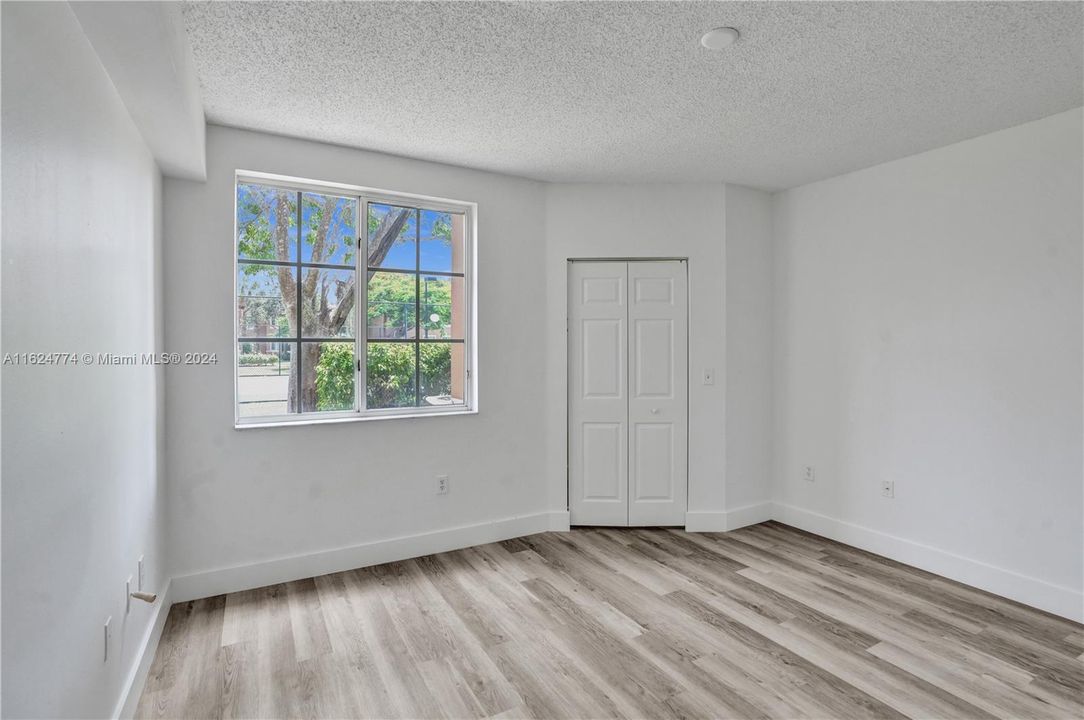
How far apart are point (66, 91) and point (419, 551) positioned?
2.86 meters

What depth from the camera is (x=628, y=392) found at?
4070 mm

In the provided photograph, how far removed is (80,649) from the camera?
1.54 meters

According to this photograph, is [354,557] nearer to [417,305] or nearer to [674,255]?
[417,305]

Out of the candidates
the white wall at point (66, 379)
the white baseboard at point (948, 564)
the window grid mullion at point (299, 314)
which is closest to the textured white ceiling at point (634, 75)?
the window grid mullion at point (299, 314)

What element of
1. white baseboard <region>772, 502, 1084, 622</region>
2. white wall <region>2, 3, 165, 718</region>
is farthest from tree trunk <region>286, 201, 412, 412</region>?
white baseboard <region>772, 502, 1084, 622</region>

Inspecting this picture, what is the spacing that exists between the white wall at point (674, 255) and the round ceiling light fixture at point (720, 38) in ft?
6.13

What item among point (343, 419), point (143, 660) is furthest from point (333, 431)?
point (143, 660)

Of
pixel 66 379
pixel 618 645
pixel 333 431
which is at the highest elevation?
pixel 66 379

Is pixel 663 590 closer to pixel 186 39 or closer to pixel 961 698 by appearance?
pixel 961 698

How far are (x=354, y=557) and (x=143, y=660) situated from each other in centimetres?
120

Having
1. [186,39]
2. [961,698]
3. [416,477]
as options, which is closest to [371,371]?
[416,477]

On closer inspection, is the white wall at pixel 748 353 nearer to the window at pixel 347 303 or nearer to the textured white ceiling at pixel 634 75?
the textured white ceiling at pixel 634 75

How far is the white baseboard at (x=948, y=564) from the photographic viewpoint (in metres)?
2.76

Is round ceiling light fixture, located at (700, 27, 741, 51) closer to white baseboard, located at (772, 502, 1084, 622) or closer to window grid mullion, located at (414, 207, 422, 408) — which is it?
window grid mullion, located at (414, 207, 422, 408)
